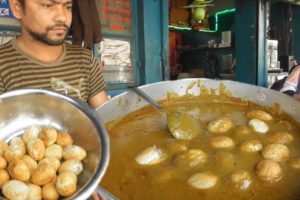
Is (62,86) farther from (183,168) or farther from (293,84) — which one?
(293,84)

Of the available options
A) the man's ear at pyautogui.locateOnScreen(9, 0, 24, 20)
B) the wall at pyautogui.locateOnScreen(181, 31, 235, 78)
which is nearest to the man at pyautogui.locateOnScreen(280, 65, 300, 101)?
the man's ear at pyautogui.locateOnScreen(9, 0, 24, 20)

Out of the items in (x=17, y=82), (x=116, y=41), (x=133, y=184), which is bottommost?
(x=133, y=184)

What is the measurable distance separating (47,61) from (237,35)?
12.3ft

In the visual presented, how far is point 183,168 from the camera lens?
1.17 metres

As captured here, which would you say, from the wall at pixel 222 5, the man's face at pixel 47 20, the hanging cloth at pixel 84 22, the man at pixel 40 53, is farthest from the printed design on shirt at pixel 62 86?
the wall at pixel 222 5

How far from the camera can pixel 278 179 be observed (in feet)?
3.56

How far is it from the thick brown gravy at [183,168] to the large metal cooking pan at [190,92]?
4cm

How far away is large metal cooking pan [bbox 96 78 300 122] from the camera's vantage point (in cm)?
141

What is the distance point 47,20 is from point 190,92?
2.48 feet

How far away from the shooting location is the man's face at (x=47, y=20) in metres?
1.33

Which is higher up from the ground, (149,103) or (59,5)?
(59,5)

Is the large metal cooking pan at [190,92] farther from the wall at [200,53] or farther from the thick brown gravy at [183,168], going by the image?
the wall at [200,53]

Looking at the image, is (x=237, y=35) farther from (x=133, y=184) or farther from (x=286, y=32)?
(x=133, y=184)

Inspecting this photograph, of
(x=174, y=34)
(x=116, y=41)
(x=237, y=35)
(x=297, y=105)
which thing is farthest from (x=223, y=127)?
(x=174, y=34)
